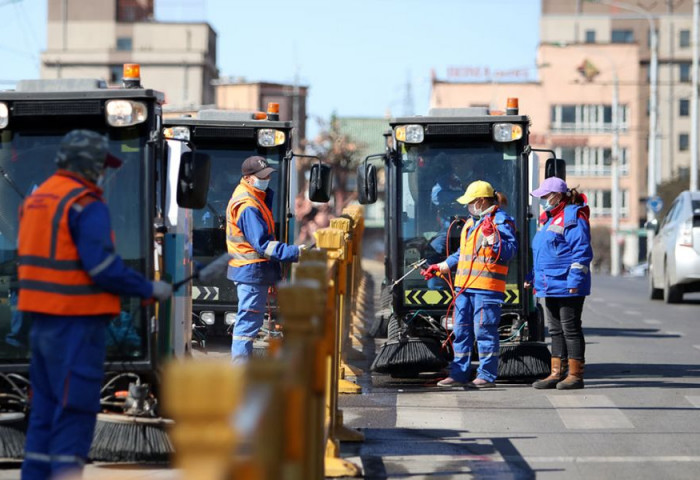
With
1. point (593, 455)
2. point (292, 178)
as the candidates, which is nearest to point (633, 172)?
point (292, 178)

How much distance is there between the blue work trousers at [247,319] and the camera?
1040 cm

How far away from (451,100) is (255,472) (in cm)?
8700

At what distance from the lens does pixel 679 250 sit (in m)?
21.8

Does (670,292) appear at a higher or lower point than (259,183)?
lower

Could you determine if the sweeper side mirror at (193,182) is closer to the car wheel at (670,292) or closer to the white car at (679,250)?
the white car at (679,250)

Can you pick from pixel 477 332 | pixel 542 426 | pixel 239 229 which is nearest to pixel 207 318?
pixel 477 332

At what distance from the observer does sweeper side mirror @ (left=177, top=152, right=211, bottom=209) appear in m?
8.57

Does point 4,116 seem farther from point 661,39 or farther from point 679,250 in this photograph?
point 661,39

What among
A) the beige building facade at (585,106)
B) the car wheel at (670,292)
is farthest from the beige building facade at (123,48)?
the car wheel at (670,292)

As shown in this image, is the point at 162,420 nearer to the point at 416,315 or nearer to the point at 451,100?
the point at 416,315

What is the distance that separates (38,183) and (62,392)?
8.08 ft

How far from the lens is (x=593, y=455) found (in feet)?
27.8

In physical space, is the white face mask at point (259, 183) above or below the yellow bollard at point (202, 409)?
above

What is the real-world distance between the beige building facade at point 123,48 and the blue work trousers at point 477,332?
76107 millimetres
